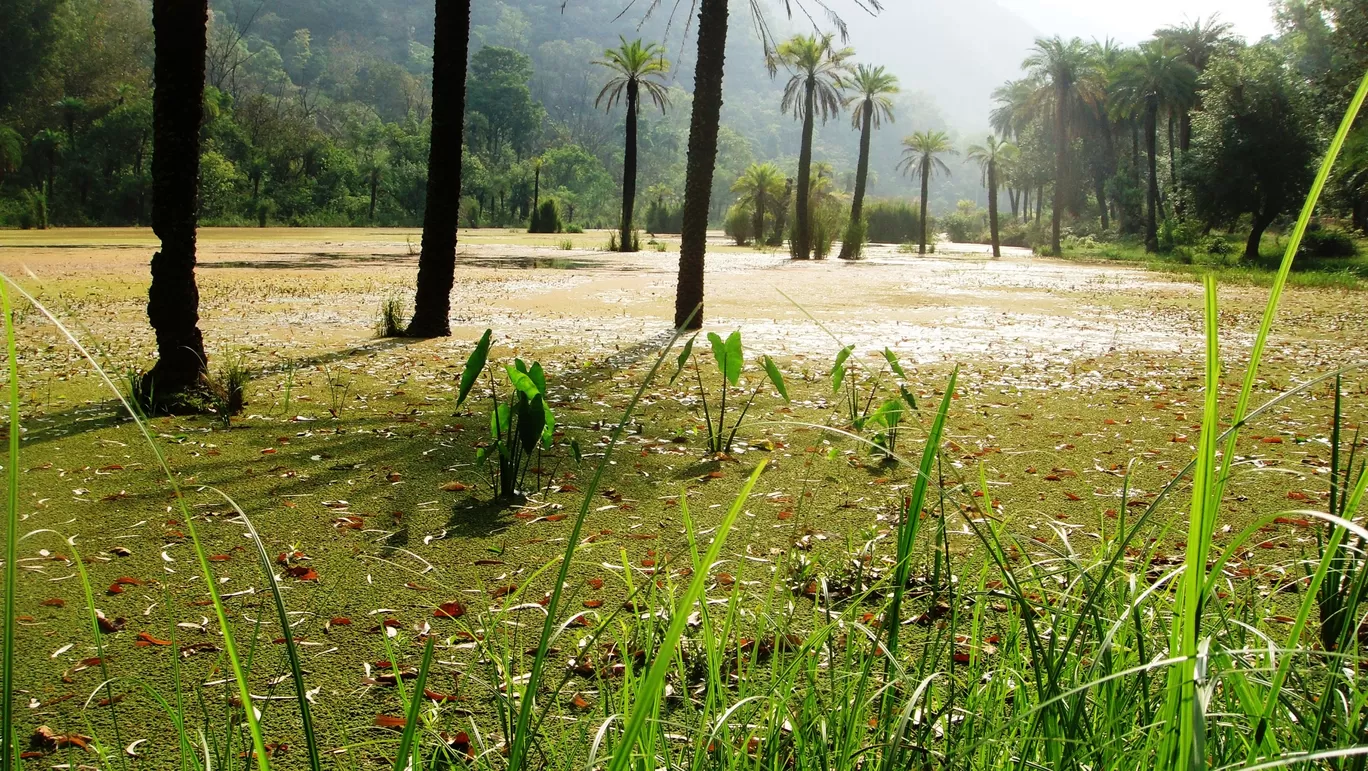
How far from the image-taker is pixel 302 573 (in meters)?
2.83

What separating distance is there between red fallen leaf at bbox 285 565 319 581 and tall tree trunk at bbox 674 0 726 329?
623 cm

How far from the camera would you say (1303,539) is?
3168 mm

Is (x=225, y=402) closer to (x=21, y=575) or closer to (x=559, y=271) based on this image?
(x=21, y=575)

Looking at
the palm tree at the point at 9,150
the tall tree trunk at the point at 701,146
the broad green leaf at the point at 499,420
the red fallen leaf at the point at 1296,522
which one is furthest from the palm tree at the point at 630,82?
the red fallen leaf at the point at 1296,522

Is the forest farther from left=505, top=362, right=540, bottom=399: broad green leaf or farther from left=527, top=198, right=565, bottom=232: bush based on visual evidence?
left=505, top=362, right=540, bottom=399: broad green leaf

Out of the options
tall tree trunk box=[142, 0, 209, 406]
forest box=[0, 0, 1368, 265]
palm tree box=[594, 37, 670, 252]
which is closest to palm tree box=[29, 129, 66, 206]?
forest box=[0, 0, 1368, 265]

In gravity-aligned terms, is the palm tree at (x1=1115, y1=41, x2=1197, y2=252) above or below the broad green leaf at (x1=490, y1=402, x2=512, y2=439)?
above

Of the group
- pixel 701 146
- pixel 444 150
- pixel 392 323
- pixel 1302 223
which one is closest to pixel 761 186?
pixel 701 146

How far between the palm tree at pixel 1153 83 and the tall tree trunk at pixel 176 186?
3922 centimetres

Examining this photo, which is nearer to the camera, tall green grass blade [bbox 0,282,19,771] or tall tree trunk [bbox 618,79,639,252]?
tall green grass blade [bbox 0,282,19,771]

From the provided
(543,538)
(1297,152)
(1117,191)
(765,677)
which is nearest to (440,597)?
(543,538)

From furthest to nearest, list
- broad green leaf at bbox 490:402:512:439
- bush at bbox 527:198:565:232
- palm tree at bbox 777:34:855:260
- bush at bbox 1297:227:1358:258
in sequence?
1. bush at bbox 527:198:565:232
2. bush at bbox 1297:227:1358:258
3. palm tree at bbox 777:34:855:260
4. broad green leaf at bbox 490:402:512:439

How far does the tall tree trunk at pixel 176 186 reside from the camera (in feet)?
15.0

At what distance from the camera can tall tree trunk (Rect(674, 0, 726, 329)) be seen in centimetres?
885
